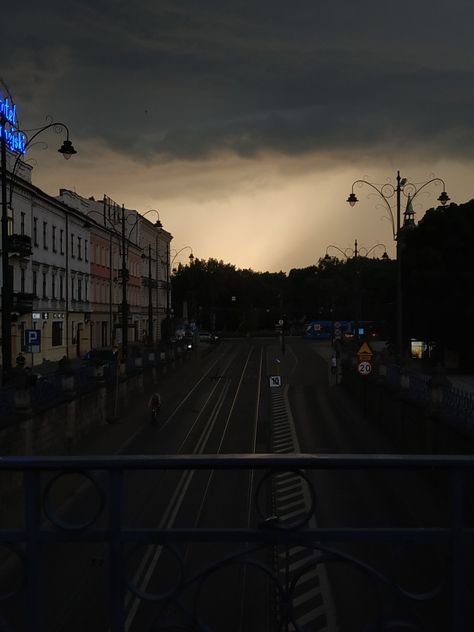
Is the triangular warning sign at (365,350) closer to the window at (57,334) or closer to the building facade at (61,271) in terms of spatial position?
the building facade at (61,271)

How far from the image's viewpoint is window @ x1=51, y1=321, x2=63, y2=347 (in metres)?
46.4

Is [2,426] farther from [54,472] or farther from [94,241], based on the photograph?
[94,241]

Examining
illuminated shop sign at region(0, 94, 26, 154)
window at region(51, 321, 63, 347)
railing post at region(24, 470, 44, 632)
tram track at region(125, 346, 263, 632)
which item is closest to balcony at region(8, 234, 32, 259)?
illuminated shop sign at region(0, 94, 26, 154)

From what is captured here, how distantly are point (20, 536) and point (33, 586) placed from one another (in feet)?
0.76

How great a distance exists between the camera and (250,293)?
145500 millimetres

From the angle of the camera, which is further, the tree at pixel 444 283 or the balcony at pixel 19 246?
the tree at pixel 444 283

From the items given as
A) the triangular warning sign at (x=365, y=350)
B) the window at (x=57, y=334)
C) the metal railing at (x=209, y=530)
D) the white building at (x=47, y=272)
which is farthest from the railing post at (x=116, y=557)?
the window at (x=57, y=334)

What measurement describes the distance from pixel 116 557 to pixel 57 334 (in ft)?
153

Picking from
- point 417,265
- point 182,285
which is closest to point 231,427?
point 417,265

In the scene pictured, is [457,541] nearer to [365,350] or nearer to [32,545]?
[32,545]

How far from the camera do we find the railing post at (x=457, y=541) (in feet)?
8.84

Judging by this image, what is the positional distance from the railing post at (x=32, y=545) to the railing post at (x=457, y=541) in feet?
5.62

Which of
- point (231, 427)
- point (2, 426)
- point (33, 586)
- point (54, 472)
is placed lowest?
point (231, 427)

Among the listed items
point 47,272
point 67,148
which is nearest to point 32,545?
point 67,148
